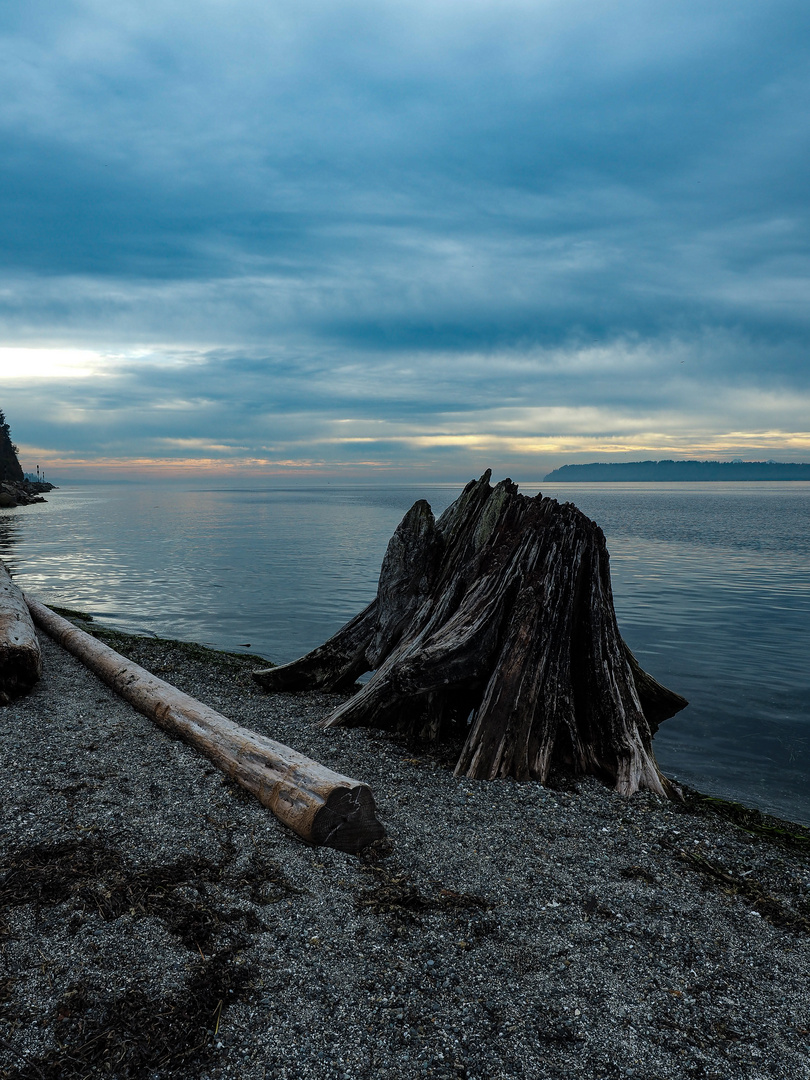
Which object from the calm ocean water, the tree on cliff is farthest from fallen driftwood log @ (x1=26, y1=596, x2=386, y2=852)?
the tree on cliff

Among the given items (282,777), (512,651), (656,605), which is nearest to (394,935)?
(282,777)

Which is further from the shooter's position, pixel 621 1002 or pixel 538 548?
pixel 538 548

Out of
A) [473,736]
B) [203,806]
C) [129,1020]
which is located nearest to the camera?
[129,1020]

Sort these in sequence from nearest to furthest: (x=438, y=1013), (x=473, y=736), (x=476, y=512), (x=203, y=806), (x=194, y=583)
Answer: (x=438, y=1013) → (x=203, y=806) → (x=473, y=736) → (x=476, y=512) → (x=194, y=583)

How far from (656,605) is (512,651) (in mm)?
16561

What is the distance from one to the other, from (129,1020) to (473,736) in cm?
468

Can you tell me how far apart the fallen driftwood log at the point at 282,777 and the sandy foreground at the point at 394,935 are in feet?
0.48

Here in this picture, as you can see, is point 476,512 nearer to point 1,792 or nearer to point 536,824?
point 536,824

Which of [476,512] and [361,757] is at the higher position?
[476,512]

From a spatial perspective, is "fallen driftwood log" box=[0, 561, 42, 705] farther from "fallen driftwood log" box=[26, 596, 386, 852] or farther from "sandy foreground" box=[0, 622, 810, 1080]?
"sandy foreground" box=[0, 622, 810, 1080]

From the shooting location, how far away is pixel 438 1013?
3.67m

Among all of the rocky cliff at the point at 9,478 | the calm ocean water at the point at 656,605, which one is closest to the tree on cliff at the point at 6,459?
the rocky cliff at the point at 9,478

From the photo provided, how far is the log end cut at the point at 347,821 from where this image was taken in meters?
5.32

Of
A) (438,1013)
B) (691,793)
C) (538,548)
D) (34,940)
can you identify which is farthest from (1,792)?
(691,793)
